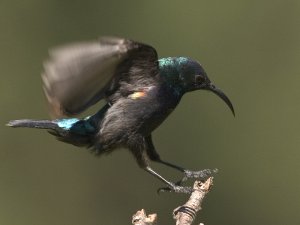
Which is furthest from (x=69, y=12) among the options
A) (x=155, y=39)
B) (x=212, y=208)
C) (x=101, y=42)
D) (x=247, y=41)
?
(x=101, y=42)

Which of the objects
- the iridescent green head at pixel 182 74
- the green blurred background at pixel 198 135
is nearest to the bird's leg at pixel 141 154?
the iridescent green head at pixel 182 74

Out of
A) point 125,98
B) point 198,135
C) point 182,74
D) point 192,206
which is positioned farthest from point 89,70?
point 198,135

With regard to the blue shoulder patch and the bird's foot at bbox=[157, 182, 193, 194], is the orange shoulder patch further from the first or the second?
the bird's foot at bbox=[157, 182, 193, 194]

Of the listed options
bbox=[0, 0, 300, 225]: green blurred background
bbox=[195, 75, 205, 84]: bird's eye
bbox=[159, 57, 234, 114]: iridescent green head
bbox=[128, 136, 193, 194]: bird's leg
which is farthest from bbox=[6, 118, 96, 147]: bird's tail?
bbox=[0, 0, 300, 225]: green blurred background

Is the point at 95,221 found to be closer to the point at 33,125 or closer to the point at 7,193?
the point at 7,193

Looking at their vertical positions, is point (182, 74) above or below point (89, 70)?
below

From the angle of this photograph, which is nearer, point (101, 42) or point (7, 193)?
point (101, 42)

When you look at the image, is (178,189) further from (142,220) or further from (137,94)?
(142,220)
